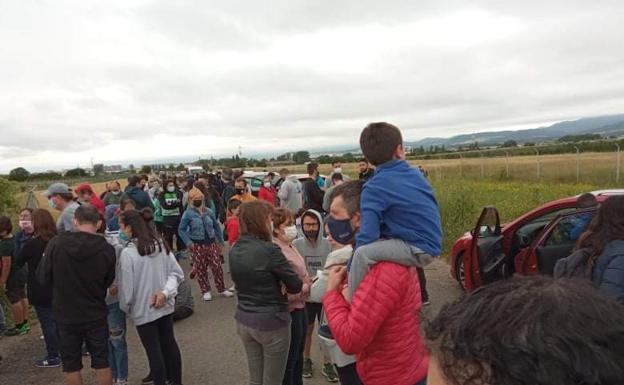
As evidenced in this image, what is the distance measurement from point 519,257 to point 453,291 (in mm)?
1581

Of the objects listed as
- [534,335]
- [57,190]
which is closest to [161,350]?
[57,190]

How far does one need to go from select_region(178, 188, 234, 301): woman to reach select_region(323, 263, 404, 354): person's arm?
18.7 ft

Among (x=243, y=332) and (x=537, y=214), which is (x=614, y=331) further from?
(x=537, y=214)

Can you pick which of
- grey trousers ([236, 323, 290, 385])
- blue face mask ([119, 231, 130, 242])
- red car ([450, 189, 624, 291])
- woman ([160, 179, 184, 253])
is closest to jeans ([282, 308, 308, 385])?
grey trousers ([236, 323, 290, 385])

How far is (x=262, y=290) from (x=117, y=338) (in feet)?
6.78

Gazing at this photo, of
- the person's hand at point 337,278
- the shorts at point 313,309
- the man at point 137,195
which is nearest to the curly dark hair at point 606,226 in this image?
the person's hand at point 337,278

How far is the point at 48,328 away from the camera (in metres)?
5.09

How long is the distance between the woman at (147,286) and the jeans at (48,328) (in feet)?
5.30

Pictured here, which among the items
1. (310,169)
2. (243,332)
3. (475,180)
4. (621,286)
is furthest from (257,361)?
(475,180)

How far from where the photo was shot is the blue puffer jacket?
261cm

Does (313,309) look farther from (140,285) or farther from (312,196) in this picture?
(312,196)

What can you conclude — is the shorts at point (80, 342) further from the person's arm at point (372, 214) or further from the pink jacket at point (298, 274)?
the person's arm at point (372, 214)

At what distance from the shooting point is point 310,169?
30.6ft

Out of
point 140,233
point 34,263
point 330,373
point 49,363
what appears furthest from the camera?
point 49,363
